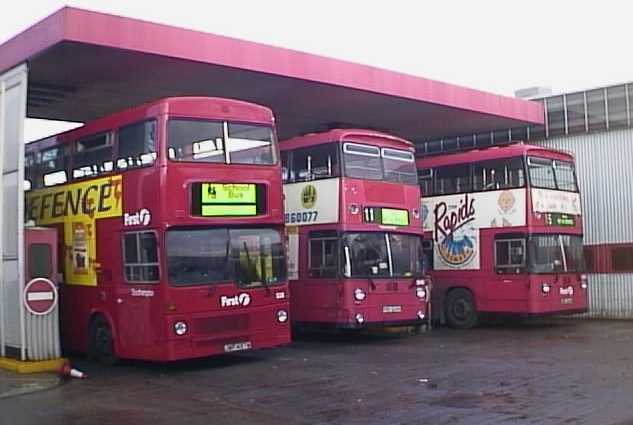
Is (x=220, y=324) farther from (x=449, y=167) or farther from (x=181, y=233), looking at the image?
(x=449, y=167)

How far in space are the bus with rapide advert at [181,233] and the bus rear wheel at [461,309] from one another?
717cm

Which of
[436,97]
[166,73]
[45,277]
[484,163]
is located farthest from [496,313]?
[45,277]

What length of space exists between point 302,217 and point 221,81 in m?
3.30

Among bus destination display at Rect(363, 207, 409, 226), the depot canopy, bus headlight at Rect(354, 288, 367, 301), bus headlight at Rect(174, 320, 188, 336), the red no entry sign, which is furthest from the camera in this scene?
bus destination display at Rect(363, 207, 409, 226)

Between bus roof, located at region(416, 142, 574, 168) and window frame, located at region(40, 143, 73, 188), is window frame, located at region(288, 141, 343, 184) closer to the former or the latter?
window frame, located at region(40, 143, 73, 188)

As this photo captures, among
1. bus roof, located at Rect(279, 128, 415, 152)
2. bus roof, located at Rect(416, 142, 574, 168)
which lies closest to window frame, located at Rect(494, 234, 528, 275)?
bus roof, located at Rect(416, 142, 574, 168)

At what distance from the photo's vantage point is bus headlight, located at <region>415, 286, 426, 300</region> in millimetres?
17500

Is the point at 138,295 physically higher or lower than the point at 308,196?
lower

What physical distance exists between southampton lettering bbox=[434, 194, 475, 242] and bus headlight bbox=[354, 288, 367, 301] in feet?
14.9

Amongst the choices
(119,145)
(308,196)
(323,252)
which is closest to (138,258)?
(119,145)

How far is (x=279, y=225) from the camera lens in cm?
1411

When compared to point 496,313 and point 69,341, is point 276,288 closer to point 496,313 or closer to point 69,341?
point 69,341

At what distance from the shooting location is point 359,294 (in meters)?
16.5

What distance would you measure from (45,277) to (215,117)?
379cm
